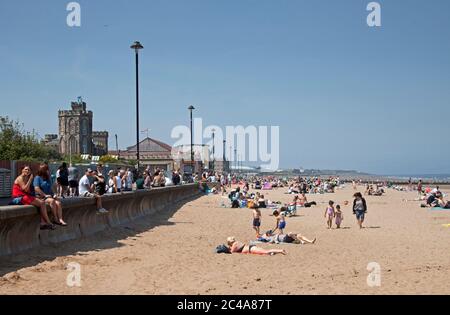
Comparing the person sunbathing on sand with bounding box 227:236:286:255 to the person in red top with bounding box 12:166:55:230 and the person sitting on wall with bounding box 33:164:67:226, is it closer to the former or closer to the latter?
the person sitting on wall with bounding box 33:164:67:226

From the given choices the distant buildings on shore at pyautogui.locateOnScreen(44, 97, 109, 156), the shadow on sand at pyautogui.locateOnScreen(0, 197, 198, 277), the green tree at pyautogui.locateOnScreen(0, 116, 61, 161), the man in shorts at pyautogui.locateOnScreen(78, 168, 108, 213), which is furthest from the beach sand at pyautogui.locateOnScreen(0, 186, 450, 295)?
the distant buildings on shore at pyautogui.locateOnScreen(44, 97, 109, 156)

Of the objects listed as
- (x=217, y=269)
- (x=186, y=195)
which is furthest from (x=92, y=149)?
(x=217, y=269)

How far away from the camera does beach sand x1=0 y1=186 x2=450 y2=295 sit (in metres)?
9.62

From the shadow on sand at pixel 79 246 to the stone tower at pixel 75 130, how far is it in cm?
13236

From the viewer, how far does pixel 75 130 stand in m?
152

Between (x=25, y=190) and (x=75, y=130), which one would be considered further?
(x=75, y=130)

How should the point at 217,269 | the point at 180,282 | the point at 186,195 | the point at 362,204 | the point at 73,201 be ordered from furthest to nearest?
the point at 186,195, the point at 362,204, the point at 73,201, the point at 217,269, the point at 180,282

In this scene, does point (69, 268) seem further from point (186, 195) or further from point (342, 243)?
point (186, 195)

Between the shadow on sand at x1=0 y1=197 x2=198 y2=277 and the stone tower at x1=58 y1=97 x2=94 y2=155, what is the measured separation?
13236cm

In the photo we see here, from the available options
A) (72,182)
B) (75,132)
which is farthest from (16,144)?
(75,132)

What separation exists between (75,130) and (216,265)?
476 ft

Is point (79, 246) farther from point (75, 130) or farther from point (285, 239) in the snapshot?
point (75, 130)
